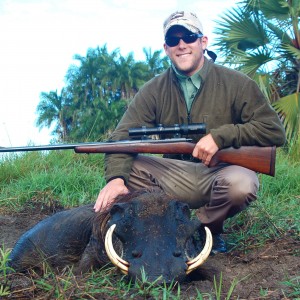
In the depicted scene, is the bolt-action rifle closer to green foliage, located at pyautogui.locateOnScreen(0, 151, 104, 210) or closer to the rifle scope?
the rifle scope

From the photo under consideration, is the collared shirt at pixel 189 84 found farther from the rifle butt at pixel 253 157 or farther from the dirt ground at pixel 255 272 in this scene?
the dirt ground at pixel 255 272

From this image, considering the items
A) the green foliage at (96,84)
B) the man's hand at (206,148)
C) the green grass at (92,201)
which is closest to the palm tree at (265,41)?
the green grass at (92,201)

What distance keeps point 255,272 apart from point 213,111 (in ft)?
4.65

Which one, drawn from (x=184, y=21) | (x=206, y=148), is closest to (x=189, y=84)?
(x=184, y=21)

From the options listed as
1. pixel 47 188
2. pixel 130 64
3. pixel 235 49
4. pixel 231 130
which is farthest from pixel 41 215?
pixel 130 64

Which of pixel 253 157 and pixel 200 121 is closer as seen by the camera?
pixel 253 157

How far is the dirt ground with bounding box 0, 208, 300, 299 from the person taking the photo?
2.86 metres

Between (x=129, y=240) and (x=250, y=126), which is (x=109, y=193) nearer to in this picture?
(x=129, y=240)

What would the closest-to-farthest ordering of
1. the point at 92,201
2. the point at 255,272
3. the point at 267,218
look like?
the point at 255,272
the point at 267,218
the point at 92,201

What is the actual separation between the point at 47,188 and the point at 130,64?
31.3 meters

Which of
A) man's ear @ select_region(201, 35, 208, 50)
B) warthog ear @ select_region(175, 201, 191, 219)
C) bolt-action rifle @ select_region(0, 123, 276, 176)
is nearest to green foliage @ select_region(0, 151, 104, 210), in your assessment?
bolt-action rifle @ select_region(0, 123, 276, 176)

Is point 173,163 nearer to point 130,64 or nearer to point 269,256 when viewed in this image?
point 269,256

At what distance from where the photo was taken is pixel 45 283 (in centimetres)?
262

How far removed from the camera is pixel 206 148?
4008 mm
